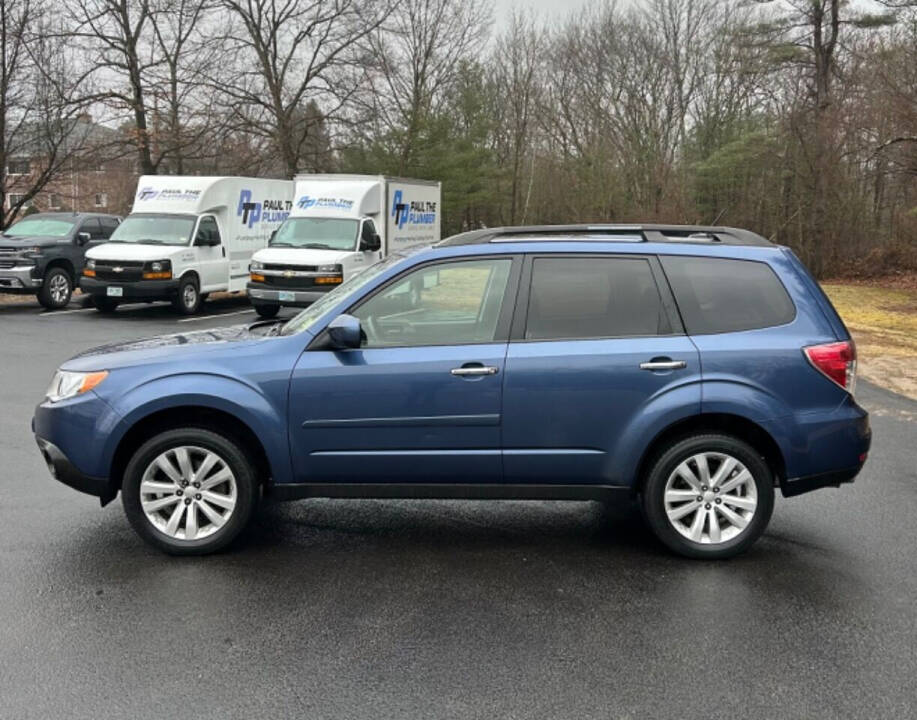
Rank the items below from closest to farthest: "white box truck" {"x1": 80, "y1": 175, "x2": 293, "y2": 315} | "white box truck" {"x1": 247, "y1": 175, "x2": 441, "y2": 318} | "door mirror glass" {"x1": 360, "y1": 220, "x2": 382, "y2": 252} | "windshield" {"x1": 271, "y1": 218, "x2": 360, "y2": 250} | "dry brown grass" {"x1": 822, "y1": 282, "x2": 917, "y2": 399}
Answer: "dry brown grass" {"x1": 822, "y1": 282, "x2": 917, "y2": 399} < "white box truck" {"x1": 247, "y1": 175, "x2": 441, "y2": 318} < "white box truck" {"x1": 80, "y1": 175, "x2": 293, "y2": 315} < "windshield" {"x1": 271, "y1": 218, "x2": 360, "y2": 250} < "door mirror glass" {"x1": 360, "y1": 220, "x2": 382, "y2": 252}

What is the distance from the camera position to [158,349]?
4637 millimetres

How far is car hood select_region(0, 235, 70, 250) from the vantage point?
651 inches

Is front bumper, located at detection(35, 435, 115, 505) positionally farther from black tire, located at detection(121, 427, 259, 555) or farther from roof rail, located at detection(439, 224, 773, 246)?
roof rail, located at detection(439, 224, 773, 246)

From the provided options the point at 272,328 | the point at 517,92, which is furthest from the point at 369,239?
the point at 517,92

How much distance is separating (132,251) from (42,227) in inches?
129

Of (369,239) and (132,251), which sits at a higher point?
(369,239)

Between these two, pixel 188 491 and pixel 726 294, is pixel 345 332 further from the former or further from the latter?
pixel 726 294

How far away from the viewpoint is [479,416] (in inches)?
172

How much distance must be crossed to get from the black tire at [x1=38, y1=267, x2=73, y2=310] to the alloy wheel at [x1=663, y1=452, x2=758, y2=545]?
15706 millimetres

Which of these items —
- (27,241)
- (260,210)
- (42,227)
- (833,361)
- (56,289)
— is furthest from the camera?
(260,210)

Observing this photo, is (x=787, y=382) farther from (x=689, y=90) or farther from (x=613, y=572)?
(x=689, y=90)

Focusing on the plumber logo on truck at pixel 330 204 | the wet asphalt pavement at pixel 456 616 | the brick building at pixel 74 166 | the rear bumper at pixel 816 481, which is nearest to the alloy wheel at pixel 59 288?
the plumber logo on truck at pixel 330 204

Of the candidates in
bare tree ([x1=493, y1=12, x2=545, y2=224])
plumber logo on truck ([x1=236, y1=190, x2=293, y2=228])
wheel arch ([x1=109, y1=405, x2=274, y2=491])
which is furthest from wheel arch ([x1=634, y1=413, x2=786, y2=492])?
bare tree ([x1=493, y1=12, x2=545, y2=224])

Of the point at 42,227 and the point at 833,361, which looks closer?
the point at 833,361
